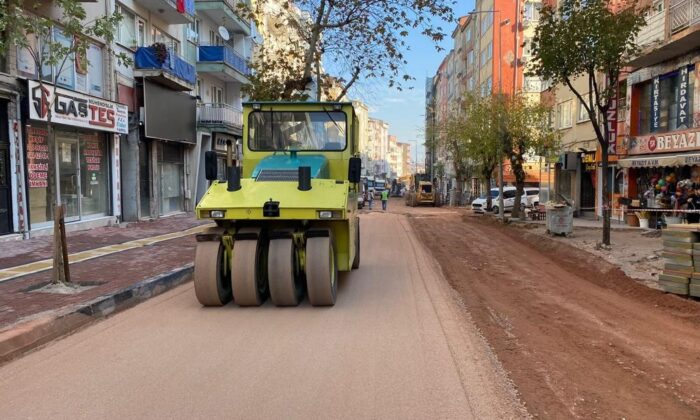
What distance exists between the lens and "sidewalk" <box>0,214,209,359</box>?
23.5 ft

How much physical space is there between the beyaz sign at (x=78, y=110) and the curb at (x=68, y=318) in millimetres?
7367

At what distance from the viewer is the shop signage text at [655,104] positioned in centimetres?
1980

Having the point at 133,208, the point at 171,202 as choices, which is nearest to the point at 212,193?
the point at 133,208

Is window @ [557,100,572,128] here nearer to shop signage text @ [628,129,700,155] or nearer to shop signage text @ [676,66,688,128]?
shop signage text @ [628,129,700,155]

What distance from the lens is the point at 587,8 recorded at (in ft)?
45.3

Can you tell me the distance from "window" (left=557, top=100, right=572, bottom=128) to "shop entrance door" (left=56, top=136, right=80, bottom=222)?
22.8 m

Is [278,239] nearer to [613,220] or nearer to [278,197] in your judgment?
[278,197]

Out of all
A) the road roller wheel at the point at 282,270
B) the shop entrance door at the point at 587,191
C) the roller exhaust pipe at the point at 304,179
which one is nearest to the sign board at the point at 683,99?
the shop entrance door at the point at 587,191

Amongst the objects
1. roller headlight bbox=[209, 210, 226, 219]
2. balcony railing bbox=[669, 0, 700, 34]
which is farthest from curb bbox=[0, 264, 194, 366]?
balcony railing bbox=[669, 0, 700, 34]

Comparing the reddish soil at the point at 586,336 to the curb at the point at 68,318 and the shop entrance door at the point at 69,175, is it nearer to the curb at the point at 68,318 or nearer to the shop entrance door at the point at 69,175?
the curb at the point at 68,318

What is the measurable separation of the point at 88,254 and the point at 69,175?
620 cm

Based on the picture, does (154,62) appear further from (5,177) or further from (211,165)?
(211,165)

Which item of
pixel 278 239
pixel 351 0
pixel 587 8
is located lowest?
pixel 278 239

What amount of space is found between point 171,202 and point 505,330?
2140 centimetres
